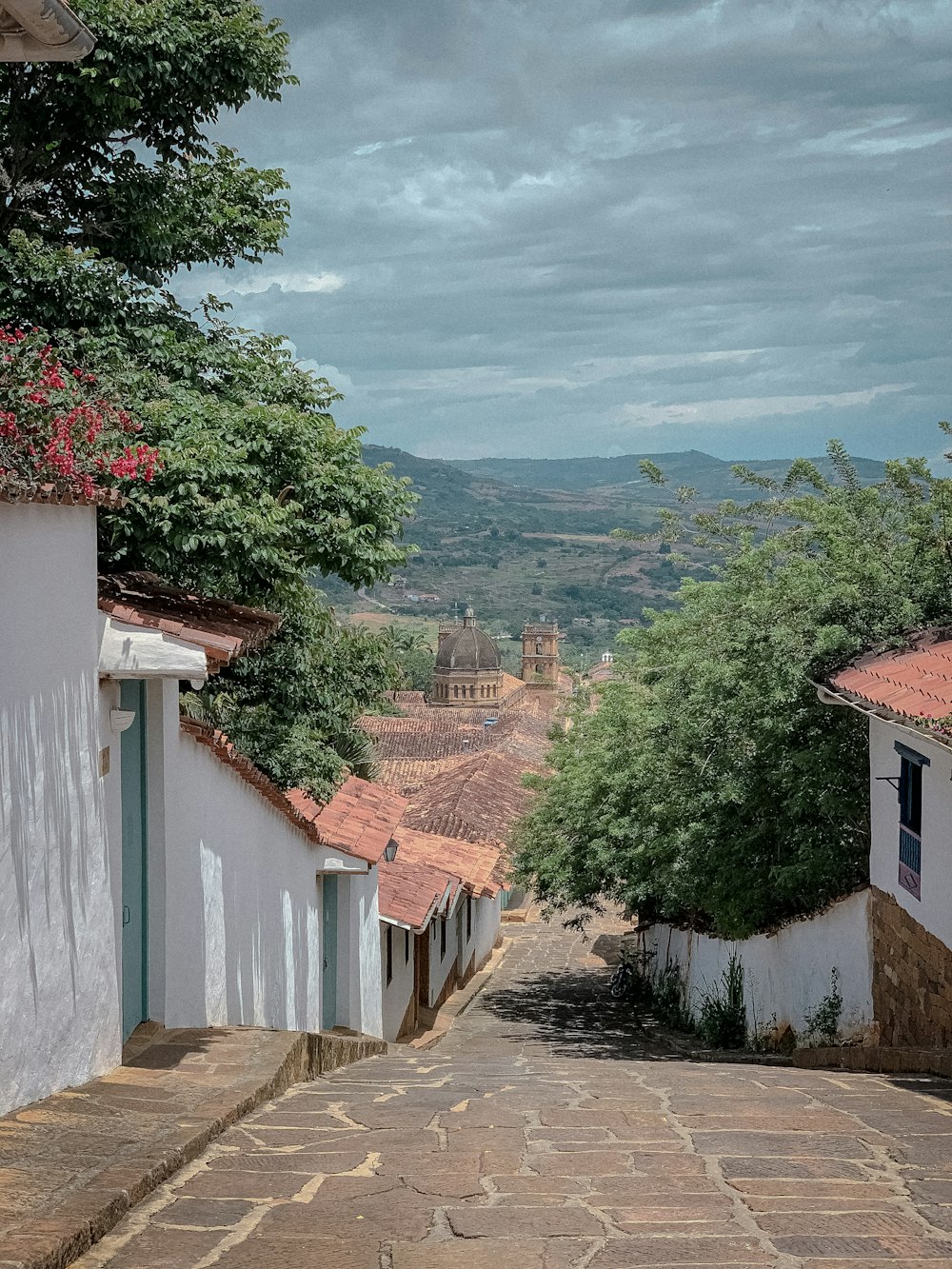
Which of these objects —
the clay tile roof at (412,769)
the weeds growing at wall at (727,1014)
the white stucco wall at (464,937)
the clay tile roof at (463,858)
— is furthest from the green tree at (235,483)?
the clay tile roof at (412,769)

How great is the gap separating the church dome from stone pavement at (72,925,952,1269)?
7732 centimetres

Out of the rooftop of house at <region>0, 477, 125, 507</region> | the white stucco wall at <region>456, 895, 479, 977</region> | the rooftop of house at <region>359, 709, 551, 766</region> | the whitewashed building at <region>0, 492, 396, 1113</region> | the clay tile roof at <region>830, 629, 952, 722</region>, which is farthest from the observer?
the rooftop of house at <region>359, 709, 551, 766</region>

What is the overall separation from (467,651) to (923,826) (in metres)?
74.8

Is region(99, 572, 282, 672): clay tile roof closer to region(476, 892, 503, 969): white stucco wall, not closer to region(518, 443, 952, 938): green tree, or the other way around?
region(518, 443, 952, 938): green tree

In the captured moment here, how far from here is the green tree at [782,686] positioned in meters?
12.7

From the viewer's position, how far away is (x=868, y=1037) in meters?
11.9

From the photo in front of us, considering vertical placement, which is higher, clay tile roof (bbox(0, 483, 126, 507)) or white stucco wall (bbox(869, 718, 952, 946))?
clay tile roof (bbox(0, 483, 126, 507))

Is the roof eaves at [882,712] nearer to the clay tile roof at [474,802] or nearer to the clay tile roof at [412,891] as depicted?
the clay tile roof at [412,891]

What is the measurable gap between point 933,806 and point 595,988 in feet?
51.8

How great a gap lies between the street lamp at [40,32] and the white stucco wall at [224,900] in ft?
11.7

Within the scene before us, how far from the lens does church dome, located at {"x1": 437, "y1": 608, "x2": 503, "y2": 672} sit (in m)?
85.2

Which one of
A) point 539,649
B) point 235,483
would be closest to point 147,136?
point 235,483

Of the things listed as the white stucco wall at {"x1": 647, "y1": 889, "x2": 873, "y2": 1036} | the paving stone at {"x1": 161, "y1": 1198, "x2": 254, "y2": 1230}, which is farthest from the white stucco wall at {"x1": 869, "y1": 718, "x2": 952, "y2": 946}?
the paving stone at {"x1": 161, "y1": 1198, "x2": 254, "y2": 1230}

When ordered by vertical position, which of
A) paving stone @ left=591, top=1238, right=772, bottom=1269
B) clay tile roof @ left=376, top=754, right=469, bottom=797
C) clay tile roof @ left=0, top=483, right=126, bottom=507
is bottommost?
clay tile roof @ left=376, top=754, right=469, bottom=797
